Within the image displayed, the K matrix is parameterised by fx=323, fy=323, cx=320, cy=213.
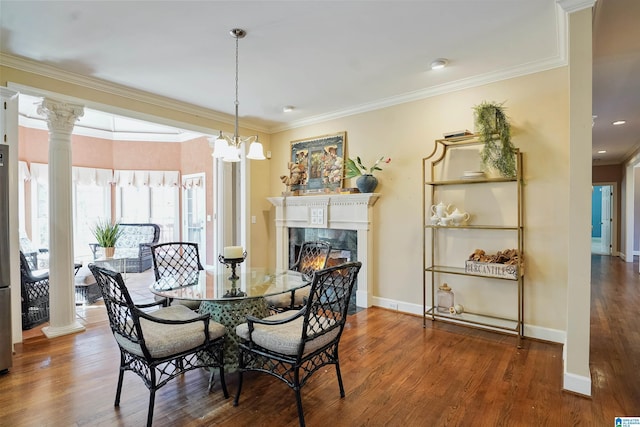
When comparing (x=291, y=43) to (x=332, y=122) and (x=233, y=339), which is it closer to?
(x=332, y=122)

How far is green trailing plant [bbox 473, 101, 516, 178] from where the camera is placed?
122 inches

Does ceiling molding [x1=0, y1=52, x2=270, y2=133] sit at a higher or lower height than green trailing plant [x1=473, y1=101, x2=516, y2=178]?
higher

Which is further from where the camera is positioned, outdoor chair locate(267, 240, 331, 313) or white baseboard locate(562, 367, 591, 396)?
outdoor chair locate(267, 240, 331, 313)

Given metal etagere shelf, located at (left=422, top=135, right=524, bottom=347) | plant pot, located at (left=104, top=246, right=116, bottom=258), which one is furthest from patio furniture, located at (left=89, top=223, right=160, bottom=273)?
metal etagere shelf, located at (left=422, top=135, right=524, bottom=347)

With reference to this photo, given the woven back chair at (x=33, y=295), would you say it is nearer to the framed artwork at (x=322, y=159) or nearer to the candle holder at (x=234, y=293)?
the candle holder at (x=234, y=293)

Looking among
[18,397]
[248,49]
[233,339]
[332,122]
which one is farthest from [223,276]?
[332,122]

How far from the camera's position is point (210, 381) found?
90.7 inches

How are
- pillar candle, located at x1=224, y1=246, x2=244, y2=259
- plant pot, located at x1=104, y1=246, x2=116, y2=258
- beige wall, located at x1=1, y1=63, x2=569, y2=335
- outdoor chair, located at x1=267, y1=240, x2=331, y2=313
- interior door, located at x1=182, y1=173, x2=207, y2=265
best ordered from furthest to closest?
interior door, located at x1=182, y1=173, x2=207, y2=265 < plant pot, located at x1=104, y1=246, x2=116, y2=258 < beige wall, located at x1=1, y1=63, x2=569, y2=335 < outdoor chair, located at x1=267, y1=240, x2=331, y2=313 < pillar candle, located at x1=224, y1=246, x2=244, y2=259

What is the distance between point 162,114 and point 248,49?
1.88 meters

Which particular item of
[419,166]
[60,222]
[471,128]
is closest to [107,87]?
[60,222]

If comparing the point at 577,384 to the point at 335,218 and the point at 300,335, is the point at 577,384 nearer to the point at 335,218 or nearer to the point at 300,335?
the point at 300,335

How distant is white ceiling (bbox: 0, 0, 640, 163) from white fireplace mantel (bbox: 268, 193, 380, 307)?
1348mm

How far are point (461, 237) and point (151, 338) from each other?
309 centimetres

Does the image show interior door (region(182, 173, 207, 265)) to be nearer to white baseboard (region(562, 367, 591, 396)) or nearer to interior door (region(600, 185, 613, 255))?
white baseboard (region(562, 367, 591, 396))
